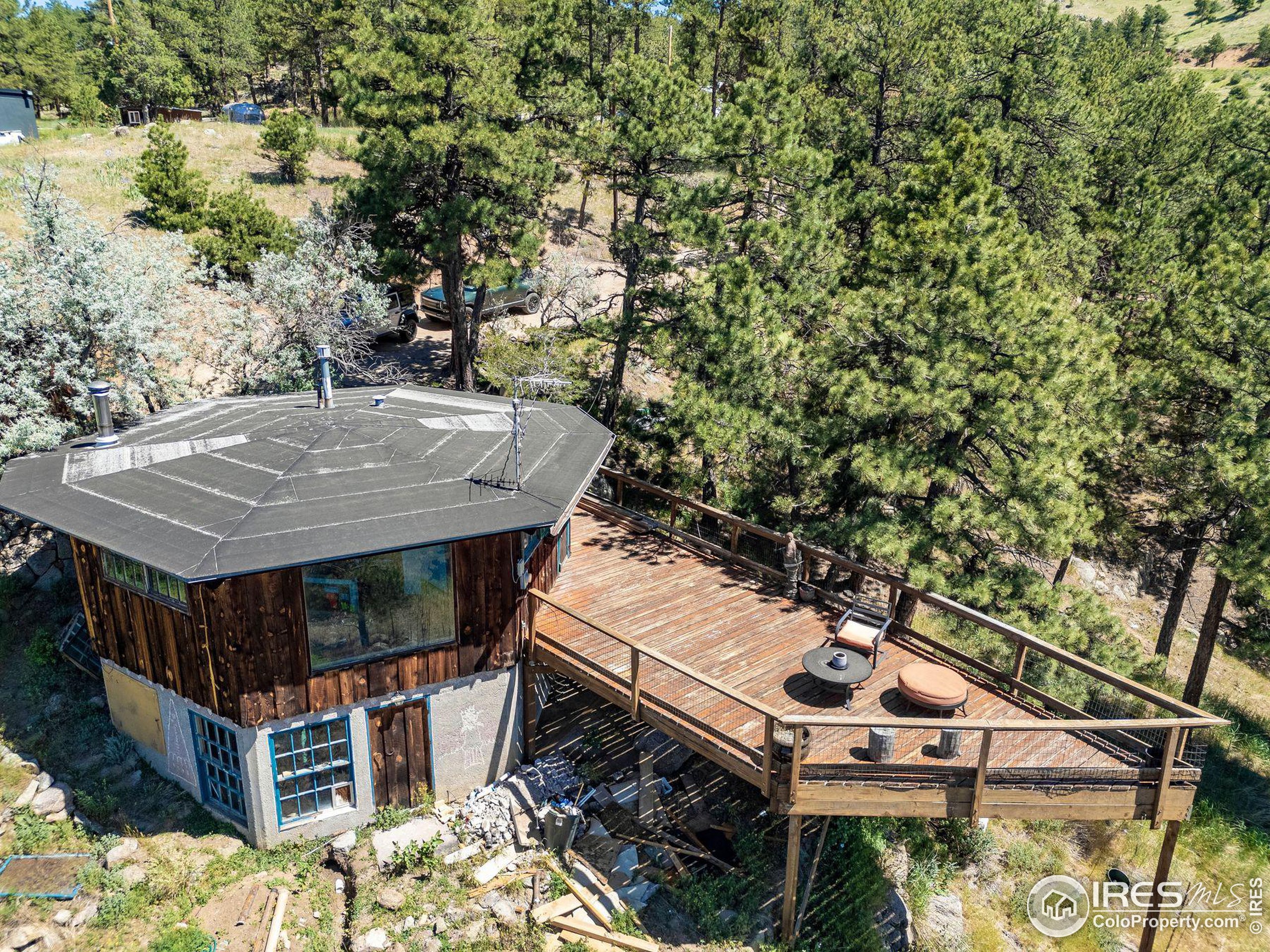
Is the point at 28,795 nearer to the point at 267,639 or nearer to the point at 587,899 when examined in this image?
the point at 267,639

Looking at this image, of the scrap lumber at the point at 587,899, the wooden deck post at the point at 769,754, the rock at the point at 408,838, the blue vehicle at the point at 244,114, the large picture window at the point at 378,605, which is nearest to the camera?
the wooden deck post at the point at 769,754

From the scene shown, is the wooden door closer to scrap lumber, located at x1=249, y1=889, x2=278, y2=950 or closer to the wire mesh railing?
scrap lumber, located at x1=249, y1=889, x2=278, y2=950

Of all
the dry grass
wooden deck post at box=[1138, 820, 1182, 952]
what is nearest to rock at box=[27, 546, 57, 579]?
the dry grass

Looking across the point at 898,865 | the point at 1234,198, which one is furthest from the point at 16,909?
the point at 1234,198

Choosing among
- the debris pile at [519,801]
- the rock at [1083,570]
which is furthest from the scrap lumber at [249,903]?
the rock at [1083,570]

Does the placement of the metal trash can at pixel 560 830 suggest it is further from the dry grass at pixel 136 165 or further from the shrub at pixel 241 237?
the dry grass at pixel 136 165
